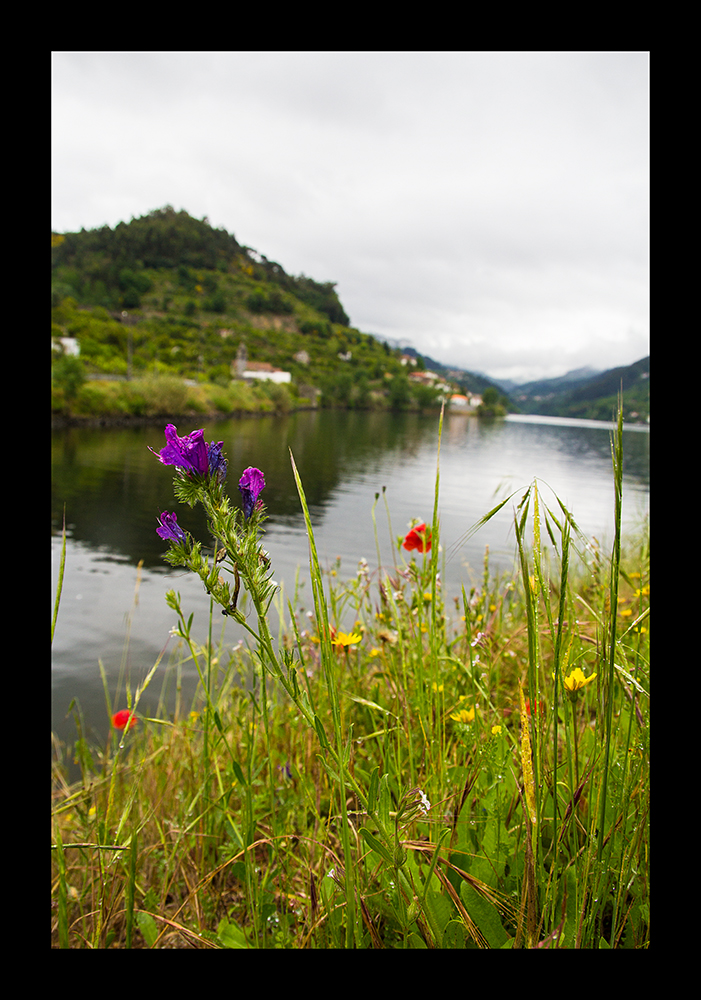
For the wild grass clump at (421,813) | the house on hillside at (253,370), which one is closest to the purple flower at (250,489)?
the wild grass clump at (421,813)

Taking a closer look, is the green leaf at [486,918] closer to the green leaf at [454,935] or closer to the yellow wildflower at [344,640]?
the green leaf at [454,935]

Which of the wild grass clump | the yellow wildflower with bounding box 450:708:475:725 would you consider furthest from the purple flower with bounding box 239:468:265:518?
the yellow wildflower with bounding box 450:708:475:725

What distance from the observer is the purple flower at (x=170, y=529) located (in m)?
0.74

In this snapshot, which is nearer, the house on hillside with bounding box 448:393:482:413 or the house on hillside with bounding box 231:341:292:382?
the house on hillside with bounding box 231:341:292:382

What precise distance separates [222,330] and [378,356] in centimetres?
2865

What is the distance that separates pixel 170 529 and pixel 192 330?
76952mm

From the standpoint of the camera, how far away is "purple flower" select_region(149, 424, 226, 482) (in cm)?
69

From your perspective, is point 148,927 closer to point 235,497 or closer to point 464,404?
point 235,497

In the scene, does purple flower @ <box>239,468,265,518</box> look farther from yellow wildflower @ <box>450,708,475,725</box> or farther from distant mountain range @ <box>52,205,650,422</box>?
distant mountain range @ <box>52,205,650,422</box>

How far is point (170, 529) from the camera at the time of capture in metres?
0.77

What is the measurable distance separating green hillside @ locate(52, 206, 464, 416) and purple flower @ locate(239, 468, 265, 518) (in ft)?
109

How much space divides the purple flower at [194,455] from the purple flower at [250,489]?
1.7 inches

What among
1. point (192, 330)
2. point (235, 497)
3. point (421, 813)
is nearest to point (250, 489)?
point (235, 497)

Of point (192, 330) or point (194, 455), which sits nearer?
point (194, 455)
